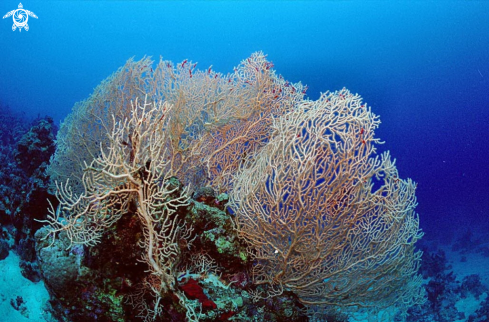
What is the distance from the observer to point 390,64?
5206 centimetres

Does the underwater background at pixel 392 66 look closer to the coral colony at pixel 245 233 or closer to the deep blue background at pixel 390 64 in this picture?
the deep blue background at pixel 390 64

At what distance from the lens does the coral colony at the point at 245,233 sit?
327cm

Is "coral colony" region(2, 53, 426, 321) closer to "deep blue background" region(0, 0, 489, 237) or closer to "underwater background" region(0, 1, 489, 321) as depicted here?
"underwater background" region(0, 1, 489, 321)

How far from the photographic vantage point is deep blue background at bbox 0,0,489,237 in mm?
47625

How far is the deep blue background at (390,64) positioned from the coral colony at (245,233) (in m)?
30.4

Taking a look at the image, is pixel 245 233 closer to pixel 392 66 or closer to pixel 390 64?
pixel 390 64

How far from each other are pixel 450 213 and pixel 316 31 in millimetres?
41501

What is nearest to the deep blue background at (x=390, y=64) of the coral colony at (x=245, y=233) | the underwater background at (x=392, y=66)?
the underwater background at (x=392, y=66)

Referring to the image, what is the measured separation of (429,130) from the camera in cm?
5869

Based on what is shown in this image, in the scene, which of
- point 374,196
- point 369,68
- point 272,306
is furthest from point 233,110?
point 369,68

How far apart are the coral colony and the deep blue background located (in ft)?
99.9

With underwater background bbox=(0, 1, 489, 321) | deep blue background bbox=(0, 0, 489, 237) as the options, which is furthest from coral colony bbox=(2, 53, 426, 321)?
deep blue background bbox=(0, 0, 489, 237)

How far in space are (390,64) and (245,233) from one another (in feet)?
194

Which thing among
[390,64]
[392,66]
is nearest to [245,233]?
[390,64]
